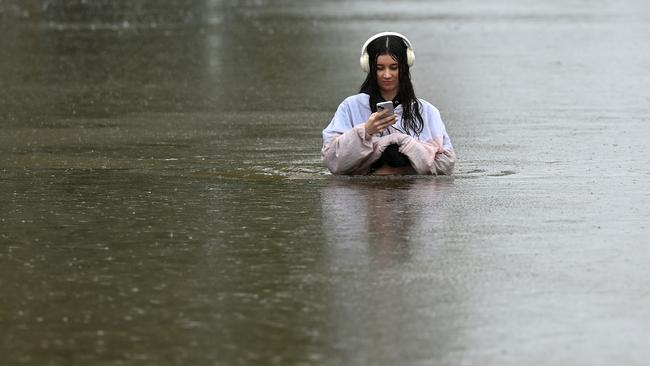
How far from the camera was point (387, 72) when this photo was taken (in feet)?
35.2

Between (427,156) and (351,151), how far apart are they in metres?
0.44

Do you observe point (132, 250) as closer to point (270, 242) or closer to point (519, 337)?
point (270, 242)

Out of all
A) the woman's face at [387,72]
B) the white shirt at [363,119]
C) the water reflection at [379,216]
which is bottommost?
the water reflection at [379,216]

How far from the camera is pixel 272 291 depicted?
273 inches

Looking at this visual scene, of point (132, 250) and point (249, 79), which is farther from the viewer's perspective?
point (249, 79)

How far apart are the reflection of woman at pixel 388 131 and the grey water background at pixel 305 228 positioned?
17 centimetres

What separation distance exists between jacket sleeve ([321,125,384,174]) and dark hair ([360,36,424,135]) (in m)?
0.27

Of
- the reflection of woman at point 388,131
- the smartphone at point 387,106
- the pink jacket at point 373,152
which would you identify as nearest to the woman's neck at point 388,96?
the reflection of woman at point 388,131

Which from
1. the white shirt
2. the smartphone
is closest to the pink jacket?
the white shirt

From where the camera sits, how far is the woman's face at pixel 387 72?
10758 millimetres

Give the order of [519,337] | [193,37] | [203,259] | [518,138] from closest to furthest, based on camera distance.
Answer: [519,337], [203,259], [518,138], [193,37]

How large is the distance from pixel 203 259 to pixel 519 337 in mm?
2022

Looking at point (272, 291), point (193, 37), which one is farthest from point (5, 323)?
point (193, 37)

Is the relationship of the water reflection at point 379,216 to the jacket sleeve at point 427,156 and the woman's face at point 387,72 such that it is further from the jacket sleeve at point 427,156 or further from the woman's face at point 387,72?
the woman's face at point 387,72
